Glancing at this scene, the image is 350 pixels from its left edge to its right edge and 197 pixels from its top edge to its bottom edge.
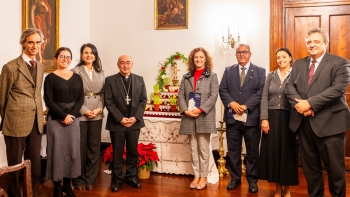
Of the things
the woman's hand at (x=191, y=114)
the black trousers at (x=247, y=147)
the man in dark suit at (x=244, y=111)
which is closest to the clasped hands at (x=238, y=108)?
the man in dark suit at (x=244, y=111)

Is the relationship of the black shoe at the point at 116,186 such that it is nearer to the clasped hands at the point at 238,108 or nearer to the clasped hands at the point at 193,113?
the clasped hands at the point at 193,113

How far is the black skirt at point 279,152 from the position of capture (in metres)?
3.39

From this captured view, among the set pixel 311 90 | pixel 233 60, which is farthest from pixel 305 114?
pixel 233 60

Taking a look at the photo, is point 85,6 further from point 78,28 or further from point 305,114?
point 305,114

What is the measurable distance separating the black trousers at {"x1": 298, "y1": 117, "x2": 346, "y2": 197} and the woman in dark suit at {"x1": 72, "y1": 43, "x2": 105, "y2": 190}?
80.0 inches

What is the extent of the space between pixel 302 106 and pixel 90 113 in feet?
6.71

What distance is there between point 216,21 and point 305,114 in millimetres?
2496

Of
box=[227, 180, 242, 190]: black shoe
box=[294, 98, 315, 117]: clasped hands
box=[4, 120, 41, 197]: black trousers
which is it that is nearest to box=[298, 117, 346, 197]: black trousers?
box=[294, 98, 315, 117]: clasped hands

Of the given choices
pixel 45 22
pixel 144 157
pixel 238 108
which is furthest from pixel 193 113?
pixel 45 22

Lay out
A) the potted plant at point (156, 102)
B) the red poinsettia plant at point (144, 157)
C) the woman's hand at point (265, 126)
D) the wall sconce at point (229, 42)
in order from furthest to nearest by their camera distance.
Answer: the wall sconce at point (229, 42)
the potted plant at point (156, 102)
the red poinsettia plant at point (144, 157)
the woman's hand at point (265, 126)

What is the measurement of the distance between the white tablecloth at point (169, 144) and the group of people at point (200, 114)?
1.51 feet

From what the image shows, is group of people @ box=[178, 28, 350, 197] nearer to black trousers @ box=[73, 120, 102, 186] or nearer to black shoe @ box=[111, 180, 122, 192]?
black shoe @ box=[111, 180, 122, 192]

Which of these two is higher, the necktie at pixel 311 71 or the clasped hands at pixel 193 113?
the necktie at pixel 311 71

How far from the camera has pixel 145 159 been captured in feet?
14.2
